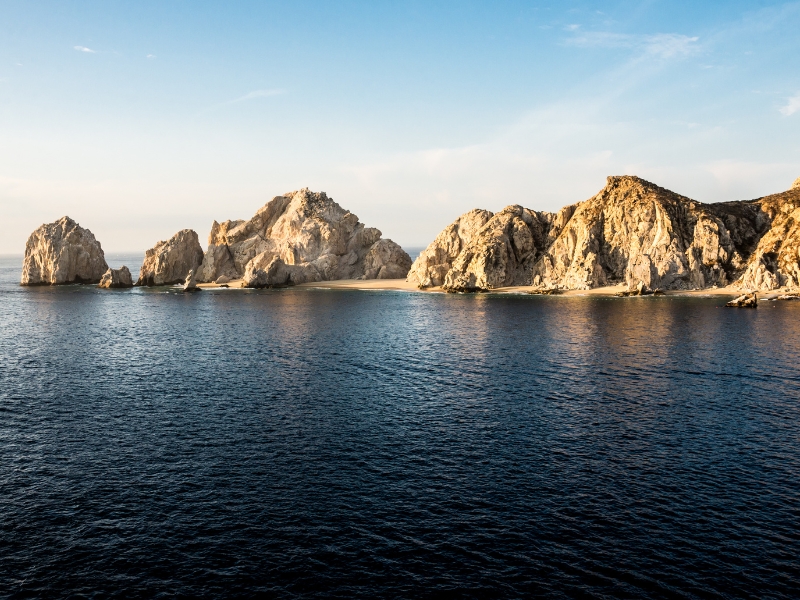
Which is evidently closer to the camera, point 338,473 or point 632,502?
point 632,502

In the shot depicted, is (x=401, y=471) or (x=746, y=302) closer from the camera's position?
(x=401, y=471)

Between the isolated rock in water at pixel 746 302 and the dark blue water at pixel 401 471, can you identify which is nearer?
the dark blue water at pixel 401 471

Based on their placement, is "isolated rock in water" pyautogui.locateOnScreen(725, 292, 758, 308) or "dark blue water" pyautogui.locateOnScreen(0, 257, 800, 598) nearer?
"dark blue water" pyautogui.locateOnScreen(0, 257, 800, 598)

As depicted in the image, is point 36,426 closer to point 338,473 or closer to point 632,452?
point 338,473

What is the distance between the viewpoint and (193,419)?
56000 millimetres

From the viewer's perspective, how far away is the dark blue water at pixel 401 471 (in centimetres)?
3073

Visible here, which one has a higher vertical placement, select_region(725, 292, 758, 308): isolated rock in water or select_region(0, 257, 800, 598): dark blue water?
select_region(725, 292, 758, 308): isolated rock in water

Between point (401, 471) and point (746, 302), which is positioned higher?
point (746, 302)

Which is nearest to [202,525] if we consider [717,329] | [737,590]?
[737,590]

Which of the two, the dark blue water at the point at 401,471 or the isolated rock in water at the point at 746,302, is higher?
the isolated rock in water at the point at 746,302

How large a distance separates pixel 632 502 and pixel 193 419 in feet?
132

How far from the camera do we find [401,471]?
143ft

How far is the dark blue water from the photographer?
101 ft

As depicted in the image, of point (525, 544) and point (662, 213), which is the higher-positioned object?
point (662, 213)
